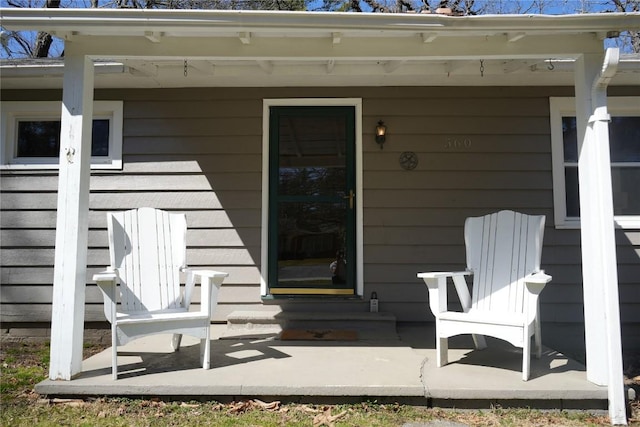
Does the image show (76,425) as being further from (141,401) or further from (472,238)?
(472,238)

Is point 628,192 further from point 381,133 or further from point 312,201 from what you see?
point 312,201

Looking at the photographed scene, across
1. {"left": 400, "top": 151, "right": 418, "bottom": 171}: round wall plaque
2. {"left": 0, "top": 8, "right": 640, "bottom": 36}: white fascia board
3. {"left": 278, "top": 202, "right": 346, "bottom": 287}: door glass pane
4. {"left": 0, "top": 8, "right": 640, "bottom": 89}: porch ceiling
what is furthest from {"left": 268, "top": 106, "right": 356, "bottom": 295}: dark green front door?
{"left": 0, "top": 8, "right": 640, "bottom": 36}: white fascia board

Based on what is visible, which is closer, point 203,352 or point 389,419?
point 389,419

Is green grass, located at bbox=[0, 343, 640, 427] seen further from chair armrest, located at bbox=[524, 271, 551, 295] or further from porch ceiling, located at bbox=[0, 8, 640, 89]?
porch ceiling, located at bbox=[0, 8, 640, 89]

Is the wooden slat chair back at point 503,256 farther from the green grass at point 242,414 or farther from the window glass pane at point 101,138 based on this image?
the window glass pane at point 101,138

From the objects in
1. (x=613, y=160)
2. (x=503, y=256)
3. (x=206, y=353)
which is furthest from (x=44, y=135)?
(x=613, y=160)

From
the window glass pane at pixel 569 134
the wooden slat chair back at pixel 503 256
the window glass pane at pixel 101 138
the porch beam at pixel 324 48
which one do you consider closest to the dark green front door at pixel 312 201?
the wooden slat chair back at pixel 503 256

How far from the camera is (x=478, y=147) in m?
4.26

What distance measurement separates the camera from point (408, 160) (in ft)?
13.9

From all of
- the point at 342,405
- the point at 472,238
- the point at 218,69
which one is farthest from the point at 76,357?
the point at 472,238

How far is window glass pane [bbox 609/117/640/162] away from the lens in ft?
14.1

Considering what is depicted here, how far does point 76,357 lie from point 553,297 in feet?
12.4

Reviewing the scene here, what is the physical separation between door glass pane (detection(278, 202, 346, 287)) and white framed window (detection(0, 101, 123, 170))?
1657 mm

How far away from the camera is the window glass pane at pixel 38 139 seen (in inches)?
173
